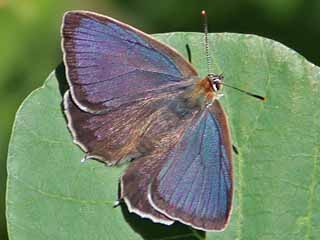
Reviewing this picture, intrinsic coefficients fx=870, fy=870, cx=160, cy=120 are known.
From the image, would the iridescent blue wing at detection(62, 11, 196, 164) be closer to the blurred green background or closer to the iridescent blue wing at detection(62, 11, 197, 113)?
the iridescent blue wing at detection(62, 11, 197, 113)

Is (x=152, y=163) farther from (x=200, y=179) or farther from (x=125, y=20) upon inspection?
(x=125, y=20)

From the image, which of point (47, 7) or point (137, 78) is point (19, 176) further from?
point (47, 7)

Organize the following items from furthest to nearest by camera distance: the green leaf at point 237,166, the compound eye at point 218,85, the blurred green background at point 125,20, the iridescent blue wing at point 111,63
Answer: the blurred green background at point 125,20
the iridescent blue wing at point 111,63
the compound eye at point 218,85
the green leaf at point 237,166

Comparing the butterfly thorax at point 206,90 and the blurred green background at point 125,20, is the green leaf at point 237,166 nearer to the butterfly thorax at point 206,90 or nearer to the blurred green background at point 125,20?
the butterfly thorax at point 206,90

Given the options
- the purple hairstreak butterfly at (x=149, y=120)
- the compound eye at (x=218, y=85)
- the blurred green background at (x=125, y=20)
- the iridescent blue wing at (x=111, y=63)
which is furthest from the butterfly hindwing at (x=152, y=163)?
the blurred green background at (x=125, y=20)

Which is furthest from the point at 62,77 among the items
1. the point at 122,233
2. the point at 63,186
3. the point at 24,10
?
the point at 24,10

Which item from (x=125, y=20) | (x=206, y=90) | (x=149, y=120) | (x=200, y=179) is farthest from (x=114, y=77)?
(x=125, y=20)
